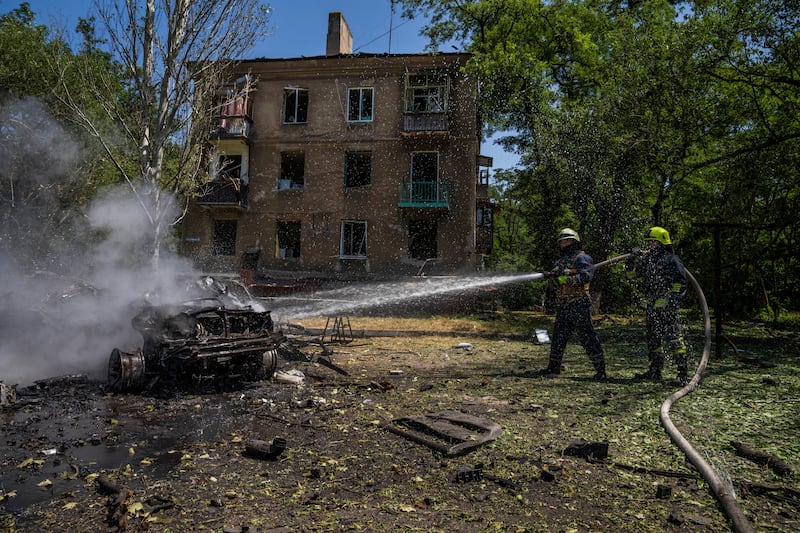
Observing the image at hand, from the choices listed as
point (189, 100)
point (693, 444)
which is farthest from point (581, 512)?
point (189, 100)

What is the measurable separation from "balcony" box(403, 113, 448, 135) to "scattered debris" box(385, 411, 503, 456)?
55.3ft

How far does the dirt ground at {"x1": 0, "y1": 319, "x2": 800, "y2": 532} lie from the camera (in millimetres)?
3281

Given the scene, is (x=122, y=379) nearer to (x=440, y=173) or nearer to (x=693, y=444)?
(x=693, y=444)

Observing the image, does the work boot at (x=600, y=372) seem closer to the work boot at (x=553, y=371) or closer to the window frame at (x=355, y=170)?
the work boot at (x=553, y=371)

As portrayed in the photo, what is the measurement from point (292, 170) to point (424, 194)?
7.43m

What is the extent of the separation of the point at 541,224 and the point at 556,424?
16.4 m

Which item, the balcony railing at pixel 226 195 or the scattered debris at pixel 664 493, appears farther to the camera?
the balcony railing at pixel 226 195

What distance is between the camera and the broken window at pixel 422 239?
70.6 feet

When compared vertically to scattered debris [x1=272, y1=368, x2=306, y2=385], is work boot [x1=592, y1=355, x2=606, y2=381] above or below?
above

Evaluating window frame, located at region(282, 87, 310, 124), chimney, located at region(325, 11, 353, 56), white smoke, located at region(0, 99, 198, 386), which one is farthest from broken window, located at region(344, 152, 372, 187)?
white smoke, located at region(0, 99, 198, 386)

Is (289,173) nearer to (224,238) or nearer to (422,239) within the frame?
(224,238)

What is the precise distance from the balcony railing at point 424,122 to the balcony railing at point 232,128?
7.31 meters

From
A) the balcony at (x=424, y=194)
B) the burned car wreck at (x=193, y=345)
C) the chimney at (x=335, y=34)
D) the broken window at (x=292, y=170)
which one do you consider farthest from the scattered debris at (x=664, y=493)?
the chimney at (x=335, y=34)

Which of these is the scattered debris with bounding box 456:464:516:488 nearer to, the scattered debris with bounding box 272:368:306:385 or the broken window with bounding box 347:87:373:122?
the scattered debris with bounding box 272:368:306:385
